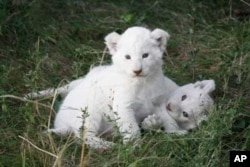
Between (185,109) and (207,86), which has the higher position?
(207,86)

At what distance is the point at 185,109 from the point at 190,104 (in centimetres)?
5

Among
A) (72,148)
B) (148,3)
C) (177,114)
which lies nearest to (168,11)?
(148,3)

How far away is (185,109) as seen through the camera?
17.8 feet

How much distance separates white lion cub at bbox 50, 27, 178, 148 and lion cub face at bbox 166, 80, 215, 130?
13 centimetres

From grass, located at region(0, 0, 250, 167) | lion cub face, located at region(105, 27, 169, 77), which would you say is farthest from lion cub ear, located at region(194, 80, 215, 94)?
lion cub face, located at region(105, 27, 169, 77)

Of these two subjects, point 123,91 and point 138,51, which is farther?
point 123,91

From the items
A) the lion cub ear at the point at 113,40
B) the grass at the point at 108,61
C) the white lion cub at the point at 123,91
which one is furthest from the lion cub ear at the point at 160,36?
the grass at the point at 108,61

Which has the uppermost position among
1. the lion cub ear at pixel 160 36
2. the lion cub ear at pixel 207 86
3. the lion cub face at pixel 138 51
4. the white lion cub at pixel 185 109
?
the lion cub ear at pixel 160 36

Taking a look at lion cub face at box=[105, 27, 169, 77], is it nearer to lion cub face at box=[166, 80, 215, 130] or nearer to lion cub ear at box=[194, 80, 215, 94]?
lion cub face at box=[166, 80, 215, 130]

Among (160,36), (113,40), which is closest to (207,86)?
(160,36)

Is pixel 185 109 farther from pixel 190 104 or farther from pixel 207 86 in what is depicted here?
pixel 207 86

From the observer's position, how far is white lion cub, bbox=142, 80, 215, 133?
17.6ft

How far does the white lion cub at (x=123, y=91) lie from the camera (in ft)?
17.1

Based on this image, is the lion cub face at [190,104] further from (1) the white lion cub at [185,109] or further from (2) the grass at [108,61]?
(2) the grass at [108,61]
